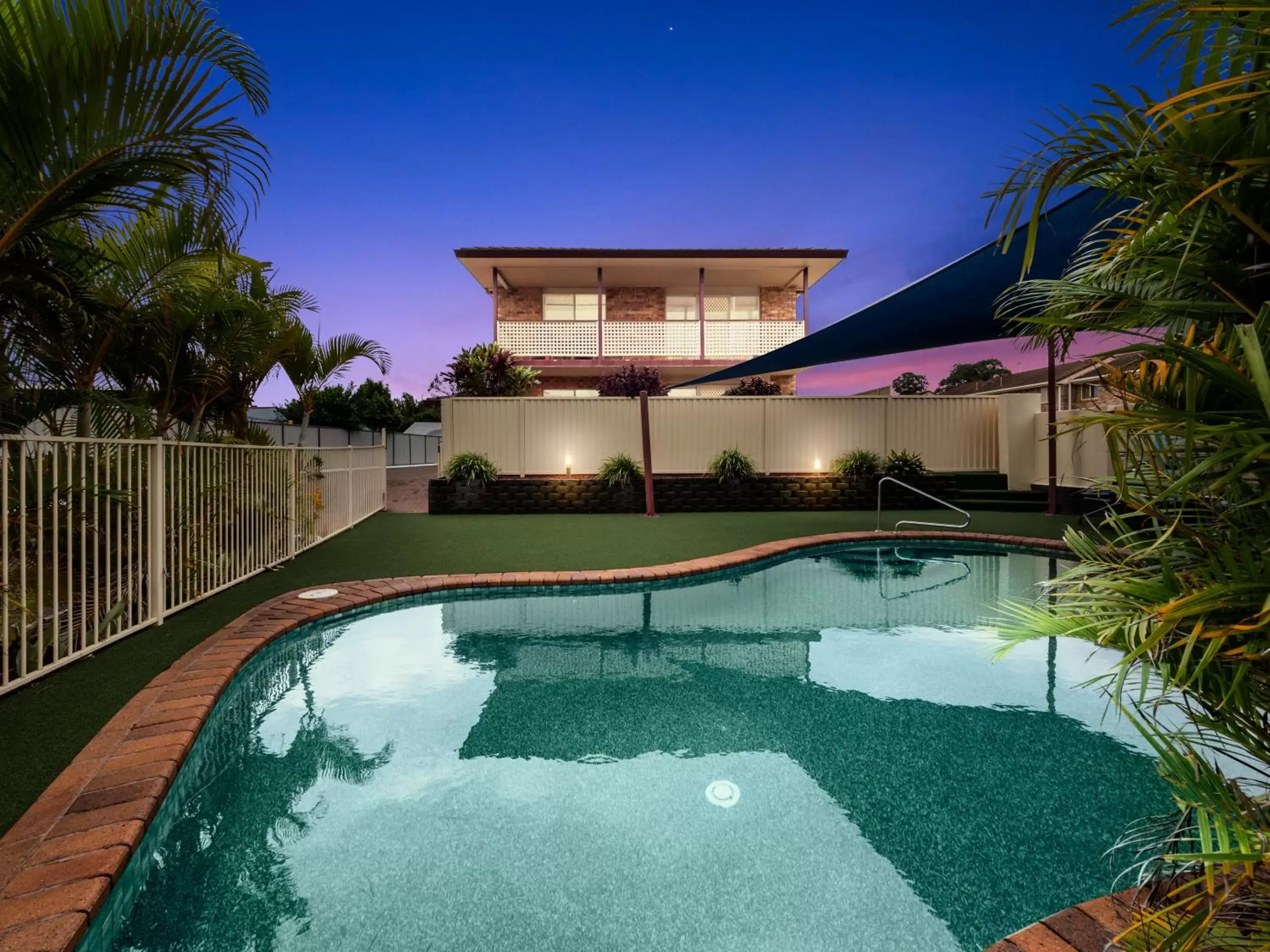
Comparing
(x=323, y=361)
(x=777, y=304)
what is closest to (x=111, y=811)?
(x=323, y=361)

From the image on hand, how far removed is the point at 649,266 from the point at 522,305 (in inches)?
166

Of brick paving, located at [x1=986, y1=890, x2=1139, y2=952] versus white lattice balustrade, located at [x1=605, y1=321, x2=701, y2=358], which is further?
white lattice balustrade, located at [x1=605, y1=321, x2=701, y2=358]

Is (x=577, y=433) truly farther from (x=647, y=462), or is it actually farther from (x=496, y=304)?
(x=496, y=304)

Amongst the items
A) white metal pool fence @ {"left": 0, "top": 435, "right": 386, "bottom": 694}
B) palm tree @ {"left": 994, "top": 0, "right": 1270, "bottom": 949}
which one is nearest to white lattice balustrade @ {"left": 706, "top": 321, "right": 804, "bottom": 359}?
white metal pool fence @ {"left": 0, "top": 435, "right": 386, "bottom": 694}

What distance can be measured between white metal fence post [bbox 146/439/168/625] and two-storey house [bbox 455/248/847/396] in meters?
12.7

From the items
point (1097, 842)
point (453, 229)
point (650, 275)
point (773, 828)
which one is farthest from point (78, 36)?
point (453, 229)

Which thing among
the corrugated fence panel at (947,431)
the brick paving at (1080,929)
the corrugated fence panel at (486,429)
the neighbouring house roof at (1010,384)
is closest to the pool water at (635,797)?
the brick paving at (1080,929)

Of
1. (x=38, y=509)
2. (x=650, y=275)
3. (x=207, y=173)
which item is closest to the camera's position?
(x=207, y=173)

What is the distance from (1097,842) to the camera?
2.00 metres

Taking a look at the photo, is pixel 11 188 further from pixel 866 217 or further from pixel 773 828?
pixel 866 217

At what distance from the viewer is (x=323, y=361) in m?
7.82

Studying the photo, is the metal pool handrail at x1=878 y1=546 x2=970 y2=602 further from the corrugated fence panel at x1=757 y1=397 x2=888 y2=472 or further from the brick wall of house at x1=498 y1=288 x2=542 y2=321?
the brick wall of house at x1=498 y1=288 x2=542 y2=321

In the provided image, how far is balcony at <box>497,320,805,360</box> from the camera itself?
16828 mm

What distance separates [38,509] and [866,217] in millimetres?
35439
